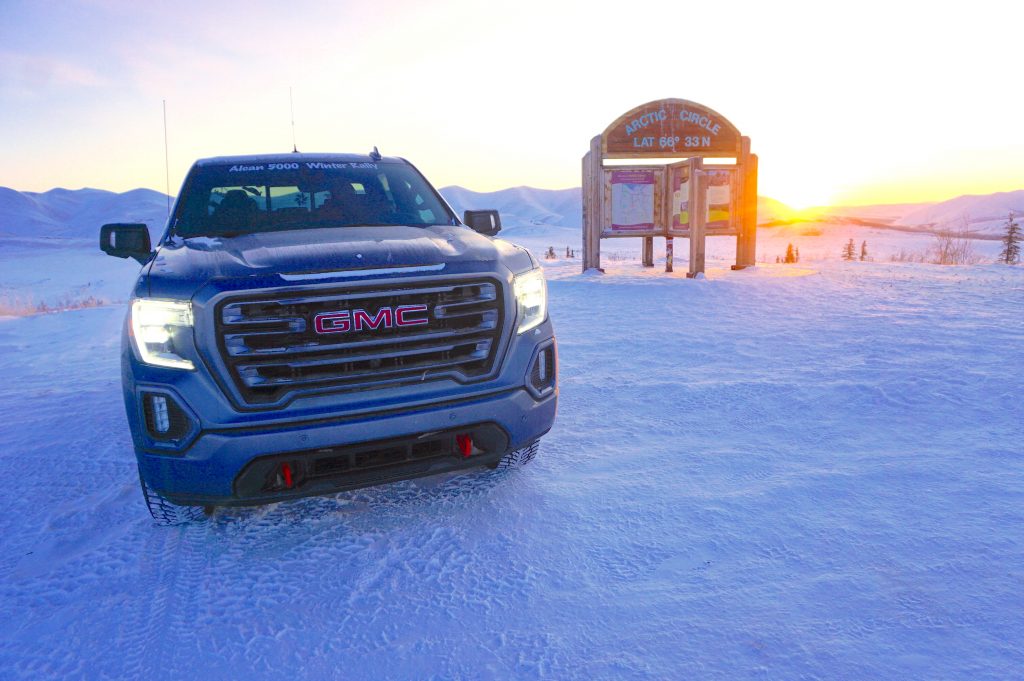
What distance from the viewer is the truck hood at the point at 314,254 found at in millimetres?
2623

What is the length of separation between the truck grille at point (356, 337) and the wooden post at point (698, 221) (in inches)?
356

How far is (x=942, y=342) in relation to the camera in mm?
5883

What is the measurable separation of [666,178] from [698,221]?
139 centimetres

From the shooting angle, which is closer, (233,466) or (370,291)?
(233,466)

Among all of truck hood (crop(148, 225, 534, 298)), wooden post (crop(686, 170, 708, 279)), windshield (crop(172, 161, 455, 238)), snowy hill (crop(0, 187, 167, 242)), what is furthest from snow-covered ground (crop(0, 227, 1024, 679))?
snowy hill (crop(0, 187, 167, 242))

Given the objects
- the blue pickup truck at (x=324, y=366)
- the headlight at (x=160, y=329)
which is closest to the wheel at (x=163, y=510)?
the blue pickup truck at (x=324, y=366)

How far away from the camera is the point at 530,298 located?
3.13 meters

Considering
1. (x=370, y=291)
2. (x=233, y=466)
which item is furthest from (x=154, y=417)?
(x=370, y=291)

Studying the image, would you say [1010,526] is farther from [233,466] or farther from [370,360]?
[233,466]

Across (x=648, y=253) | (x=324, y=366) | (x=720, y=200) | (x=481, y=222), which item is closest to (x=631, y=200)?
(x=720, y=200)

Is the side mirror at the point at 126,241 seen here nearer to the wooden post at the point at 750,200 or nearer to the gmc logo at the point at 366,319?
the gmc logo at the point at 366,319

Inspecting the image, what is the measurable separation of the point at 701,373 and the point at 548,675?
367 centimetres

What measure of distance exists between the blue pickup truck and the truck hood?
0.01m

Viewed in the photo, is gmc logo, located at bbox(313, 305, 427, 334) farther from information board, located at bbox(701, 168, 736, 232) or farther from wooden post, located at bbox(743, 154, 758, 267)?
wooden post, located at bbox(743, 154, 758, 267)
